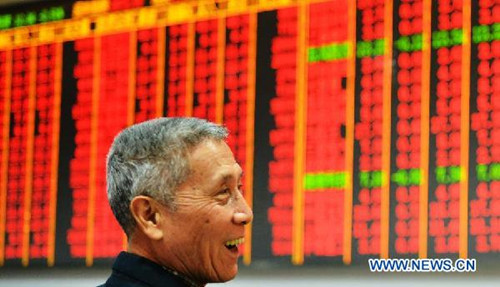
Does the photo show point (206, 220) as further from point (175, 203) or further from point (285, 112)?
point (285, 112)

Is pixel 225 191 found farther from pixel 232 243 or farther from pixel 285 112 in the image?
pixel 285 112

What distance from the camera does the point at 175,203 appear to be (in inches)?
37.4

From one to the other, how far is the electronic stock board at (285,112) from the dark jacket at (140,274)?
808 mm

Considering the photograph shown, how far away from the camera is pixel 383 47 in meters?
1.74

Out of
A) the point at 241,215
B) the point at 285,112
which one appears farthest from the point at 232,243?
the point at 285,112

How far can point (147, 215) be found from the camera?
0.95 metres

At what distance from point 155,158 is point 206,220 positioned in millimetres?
89

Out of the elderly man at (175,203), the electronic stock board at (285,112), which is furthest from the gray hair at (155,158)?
the electronic stock board at (285,112)

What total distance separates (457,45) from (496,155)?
21 centimetres

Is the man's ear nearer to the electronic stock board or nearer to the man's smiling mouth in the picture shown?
the man's smiling mouth

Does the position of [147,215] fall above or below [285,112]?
below

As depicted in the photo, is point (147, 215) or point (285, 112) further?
point (285, 112)

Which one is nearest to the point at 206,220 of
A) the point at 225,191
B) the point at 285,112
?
the point at 225,191

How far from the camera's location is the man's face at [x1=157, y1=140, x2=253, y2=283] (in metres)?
0.95
